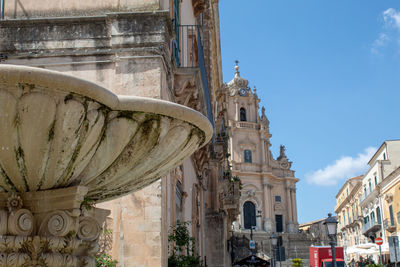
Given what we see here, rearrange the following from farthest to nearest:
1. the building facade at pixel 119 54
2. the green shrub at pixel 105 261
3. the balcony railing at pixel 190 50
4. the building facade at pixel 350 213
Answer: the building facade at pixel 350 213 → the balcony railing at pixel 190 50 → the building facade at pixel 119 54 → the green shrub at pixel 105 261

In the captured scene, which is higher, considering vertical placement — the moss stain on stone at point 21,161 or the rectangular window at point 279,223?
the rectangular window at point 279,223

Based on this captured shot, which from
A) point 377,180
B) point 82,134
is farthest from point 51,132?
point 377,180

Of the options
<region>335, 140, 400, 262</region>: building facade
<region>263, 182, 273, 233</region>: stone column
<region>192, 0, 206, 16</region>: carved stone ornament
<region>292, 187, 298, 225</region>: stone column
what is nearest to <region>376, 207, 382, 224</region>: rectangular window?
<region>335, 140, 400, 262</region>: building facade

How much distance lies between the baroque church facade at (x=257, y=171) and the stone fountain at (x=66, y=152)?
54.9 meters

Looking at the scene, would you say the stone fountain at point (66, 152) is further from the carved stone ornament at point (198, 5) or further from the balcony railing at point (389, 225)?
the balcony railing at point (389, 225)

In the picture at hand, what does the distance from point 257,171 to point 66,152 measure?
59.0 metres

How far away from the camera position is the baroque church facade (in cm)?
6025

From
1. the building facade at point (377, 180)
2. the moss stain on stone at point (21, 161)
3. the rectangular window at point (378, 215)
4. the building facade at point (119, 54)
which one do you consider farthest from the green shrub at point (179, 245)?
the rectangular window at point (378, 215)

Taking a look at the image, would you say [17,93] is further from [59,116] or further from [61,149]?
[61,149]

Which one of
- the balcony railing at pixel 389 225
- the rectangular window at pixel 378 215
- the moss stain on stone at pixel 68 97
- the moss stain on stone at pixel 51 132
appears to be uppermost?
the rectangular window at pixel 378 215

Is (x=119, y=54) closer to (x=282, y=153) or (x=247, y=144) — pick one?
(x=247, y=144)

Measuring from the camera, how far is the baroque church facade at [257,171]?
60250mm

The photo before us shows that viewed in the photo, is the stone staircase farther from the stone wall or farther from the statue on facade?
the stone wall

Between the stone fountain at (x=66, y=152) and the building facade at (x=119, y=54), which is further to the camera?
the building facade at (x=119, y=54)
